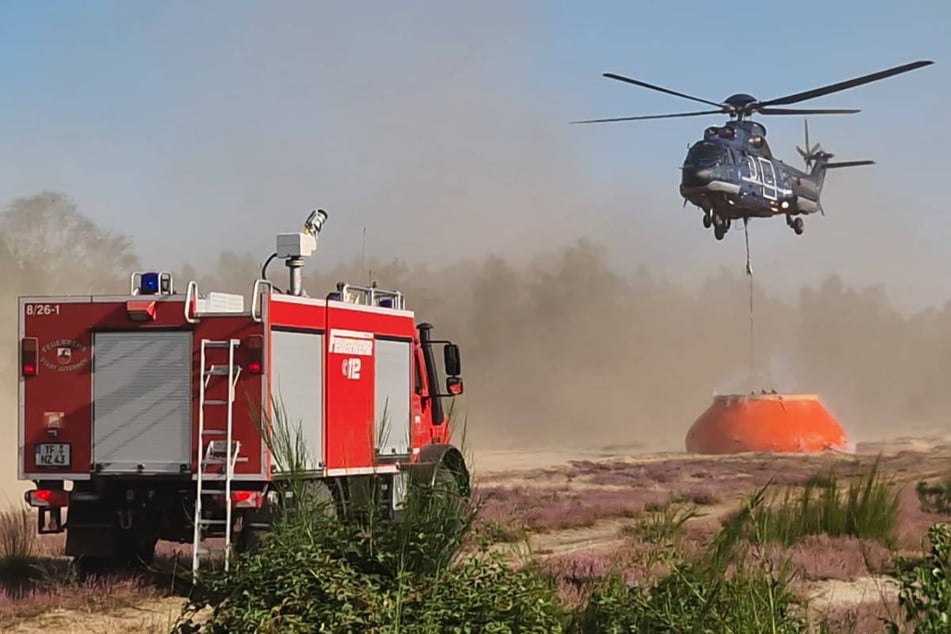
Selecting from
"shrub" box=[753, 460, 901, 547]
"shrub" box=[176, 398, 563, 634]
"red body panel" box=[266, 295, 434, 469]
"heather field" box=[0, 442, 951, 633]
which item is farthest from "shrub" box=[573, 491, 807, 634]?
"shrub" box=[753, 460, 901, 547]

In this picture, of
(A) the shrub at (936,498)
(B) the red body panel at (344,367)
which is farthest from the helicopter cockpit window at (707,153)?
(B) the red body panel at (344,367)

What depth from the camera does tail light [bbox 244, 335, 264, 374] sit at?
12219 millimetres

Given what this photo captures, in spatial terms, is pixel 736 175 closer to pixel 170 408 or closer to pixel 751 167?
pixel 751 167

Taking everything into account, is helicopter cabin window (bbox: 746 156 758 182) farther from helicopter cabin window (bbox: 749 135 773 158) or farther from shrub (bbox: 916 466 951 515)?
shrub (bbox: 916 466 951 515)

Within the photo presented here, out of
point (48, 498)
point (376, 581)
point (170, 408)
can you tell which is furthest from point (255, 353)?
point (376, 581)

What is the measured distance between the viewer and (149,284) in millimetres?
12953

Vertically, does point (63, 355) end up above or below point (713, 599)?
above

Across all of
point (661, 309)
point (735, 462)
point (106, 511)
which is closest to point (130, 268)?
point (661, 309)

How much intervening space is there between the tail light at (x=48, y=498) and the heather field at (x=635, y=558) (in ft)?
2.32

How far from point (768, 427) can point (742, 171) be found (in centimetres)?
950

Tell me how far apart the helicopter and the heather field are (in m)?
15.1

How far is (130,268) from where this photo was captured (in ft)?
261

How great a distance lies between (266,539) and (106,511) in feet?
18.9

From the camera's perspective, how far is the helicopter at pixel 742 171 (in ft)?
130
